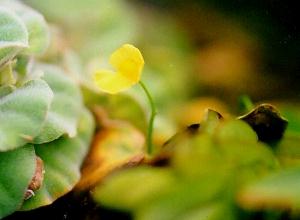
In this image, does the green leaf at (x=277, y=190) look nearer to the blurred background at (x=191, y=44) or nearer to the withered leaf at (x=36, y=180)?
the withered leaf at (x=36, y=180)

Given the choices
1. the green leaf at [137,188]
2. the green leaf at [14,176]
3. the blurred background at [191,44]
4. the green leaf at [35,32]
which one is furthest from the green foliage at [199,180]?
the blurred background at [191,44]

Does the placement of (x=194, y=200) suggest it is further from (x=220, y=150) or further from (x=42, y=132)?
(x=42, y=132)

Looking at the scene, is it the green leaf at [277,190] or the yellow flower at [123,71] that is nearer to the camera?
the green leaf at [277,190]

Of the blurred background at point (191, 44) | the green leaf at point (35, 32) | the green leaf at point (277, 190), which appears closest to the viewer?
the green leaf at point (277, 190)

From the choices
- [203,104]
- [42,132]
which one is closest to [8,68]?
[42,132]

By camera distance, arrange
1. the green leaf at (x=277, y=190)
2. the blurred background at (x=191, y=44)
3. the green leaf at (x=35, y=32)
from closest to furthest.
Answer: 1. the green leaf at (x=277, y=190)
2. the green leaf at (x=35, y=32)
3. the blurred background at (x=191, y=44)

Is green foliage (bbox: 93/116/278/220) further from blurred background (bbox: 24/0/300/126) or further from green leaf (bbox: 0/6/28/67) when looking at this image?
blurred background (bbox: 24/0/300/126)
